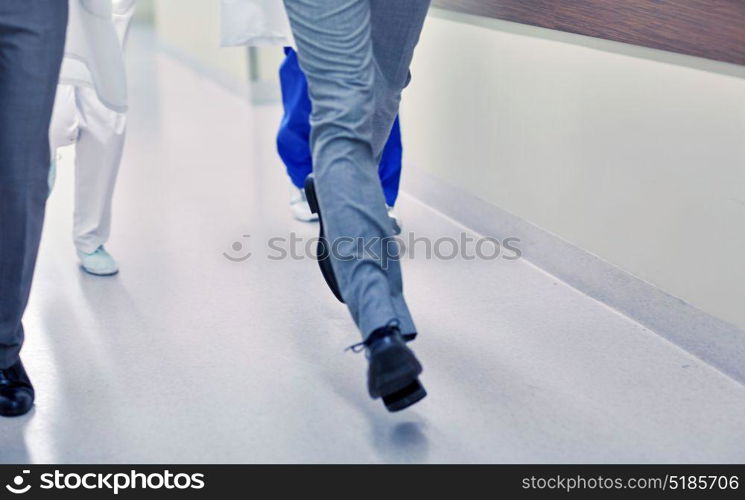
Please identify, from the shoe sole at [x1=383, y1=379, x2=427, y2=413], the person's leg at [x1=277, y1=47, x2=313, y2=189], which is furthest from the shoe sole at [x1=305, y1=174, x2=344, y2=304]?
the person's leg at [x1=277, y1=47, x2=313, y2=189]

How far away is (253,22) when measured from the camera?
2215 millimetres

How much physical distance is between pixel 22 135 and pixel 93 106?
2.11 ft

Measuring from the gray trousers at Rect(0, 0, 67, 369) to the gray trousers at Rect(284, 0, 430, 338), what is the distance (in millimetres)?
355

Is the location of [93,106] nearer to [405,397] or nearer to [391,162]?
[391,162]

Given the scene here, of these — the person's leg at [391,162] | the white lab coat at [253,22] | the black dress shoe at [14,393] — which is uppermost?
the white lab coat at [253,22]

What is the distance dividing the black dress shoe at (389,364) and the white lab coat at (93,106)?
2.72 ft

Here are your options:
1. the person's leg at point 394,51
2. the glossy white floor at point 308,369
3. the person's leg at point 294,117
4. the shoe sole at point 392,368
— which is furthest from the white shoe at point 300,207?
the shoe sole at point 392,368

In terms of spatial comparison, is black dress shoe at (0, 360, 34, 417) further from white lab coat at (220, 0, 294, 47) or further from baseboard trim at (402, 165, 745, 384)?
baseboard trim at (402, 165, 745, 384)

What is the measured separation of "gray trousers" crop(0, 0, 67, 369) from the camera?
142cm

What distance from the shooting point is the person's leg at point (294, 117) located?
2391 mm

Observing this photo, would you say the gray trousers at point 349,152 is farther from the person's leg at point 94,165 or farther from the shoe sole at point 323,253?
the person's leg at point 94,165

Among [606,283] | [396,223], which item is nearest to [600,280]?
[606,283]

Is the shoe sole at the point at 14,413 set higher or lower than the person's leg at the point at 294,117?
lower
